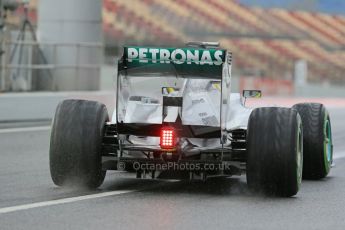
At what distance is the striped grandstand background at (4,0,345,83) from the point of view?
32438 millimetres

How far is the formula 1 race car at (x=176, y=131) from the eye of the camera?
8.97 meters

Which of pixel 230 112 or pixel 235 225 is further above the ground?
pixel 230 112

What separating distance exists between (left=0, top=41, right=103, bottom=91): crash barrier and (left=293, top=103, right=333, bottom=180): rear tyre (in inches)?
482

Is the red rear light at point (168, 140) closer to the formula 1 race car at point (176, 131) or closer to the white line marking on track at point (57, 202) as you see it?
the formula 1 race car at point (176, 131)

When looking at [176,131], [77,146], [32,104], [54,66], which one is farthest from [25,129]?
[176,131]

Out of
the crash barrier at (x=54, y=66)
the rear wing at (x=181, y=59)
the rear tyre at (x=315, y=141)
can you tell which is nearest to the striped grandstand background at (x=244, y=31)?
the crash barrier at (x=54, y=66)

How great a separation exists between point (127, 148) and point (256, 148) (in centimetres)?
121

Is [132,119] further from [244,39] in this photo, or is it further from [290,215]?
[244,39]

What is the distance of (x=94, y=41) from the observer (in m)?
24.3

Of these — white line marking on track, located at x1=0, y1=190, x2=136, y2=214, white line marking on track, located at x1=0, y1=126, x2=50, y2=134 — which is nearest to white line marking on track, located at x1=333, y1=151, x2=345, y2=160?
white line marking on track, located at x1=0, y1=190, x2=136, y2=214

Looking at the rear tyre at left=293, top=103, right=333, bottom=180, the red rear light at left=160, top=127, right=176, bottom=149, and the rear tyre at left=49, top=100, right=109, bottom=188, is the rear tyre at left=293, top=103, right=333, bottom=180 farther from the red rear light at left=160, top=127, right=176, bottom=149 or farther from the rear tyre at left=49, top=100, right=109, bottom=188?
the rear tyre at left=49, top=100, right=109, bottom=188

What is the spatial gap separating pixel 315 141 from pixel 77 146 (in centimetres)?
289

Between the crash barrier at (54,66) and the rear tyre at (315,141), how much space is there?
12250 millimetres

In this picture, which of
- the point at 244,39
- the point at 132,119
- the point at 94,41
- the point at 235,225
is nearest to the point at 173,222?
the point at 235,225
